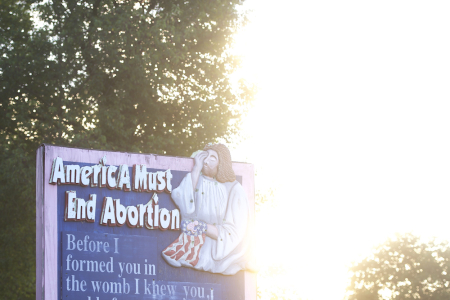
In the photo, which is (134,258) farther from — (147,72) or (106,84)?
(106,84)

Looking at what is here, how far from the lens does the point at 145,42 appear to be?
64.9 ft

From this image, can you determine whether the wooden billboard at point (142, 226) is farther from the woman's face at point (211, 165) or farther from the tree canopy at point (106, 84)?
the tree canopy at point (106, 84)

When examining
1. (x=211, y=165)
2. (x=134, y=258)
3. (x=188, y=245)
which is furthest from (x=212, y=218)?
(x=134, y=258)

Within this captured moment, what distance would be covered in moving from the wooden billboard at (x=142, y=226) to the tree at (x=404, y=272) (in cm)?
1143

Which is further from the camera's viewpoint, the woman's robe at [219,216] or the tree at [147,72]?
the tree at [147,72]

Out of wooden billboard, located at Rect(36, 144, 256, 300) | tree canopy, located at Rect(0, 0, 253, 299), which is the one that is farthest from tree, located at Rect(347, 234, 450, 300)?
wooden billboard, located at Rect(36, 144, 256, 300)

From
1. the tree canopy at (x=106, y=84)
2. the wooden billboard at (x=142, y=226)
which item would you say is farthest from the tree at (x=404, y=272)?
the wooden billboard at (x=142, y=226)

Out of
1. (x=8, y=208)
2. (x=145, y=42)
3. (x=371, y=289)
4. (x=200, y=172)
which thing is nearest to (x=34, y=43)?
(x=145, y=42)

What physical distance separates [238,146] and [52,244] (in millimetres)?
12783

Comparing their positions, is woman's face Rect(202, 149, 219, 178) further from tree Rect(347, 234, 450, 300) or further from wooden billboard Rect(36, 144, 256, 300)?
tree Rect(347, 234, 450, 300)

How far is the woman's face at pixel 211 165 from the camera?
12.7 metres

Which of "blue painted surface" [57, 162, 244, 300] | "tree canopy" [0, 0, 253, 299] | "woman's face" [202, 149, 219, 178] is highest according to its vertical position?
"tree canopy" [0, 0, 253, 299]

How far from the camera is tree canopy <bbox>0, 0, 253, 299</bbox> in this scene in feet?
64.4

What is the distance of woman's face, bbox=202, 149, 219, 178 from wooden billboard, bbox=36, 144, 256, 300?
0.07 ft
